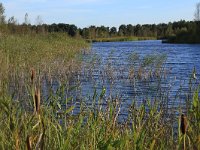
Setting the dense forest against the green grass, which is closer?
the green grass

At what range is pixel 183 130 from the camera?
1686 mm

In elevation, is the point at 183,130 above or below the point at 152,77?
above

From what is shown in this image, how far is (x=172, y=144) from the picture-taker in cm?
389

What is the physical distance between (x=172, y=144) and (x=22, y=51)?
Result: 11495 millimetres

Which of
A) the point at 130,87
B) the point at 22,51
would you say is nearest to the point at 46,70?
the point at 22,51

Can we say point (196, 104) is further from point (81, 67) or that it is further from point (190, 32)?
point (190, 32)

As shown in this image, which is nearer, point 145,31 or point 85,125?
point 85,125

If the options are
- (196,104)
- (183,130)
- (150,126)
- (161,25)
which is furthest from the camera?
(161,25)

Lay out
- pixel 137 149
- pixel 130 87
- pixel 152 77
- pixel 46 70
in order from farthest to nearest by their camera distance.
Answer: pixel 152 77, pixel 46 70, pixel 130 87, pixel 137 149

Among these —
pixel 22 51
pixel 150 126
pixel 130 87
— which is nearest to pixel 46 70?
pixel 22 51

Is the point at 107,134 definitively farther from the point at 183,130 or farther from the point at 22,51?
the point at 22,51

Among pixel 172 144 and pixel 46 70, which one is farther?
pixel 46 70

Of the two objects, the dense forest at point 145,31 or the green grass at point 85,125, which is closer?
the green grass at point 85,125

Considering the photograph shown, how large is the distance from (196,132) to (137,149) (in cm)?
88
